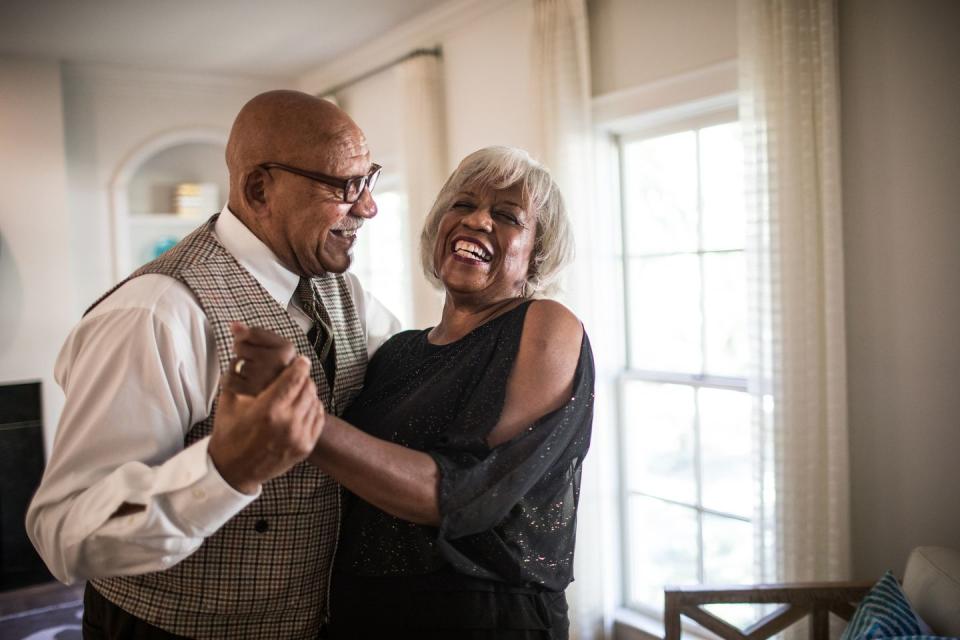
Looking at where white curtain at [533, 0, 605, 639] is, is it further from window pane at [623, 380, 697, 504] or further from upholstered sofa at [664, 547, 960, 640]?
upholstered sofa at [664, 547, 960, 640]

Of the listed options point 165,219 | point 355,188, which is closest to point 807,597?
point 355,188

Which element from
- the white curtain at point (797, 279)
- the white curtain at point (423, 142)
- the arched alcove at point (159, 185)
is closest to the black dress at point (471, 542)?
the white curtain at point (797, 279)

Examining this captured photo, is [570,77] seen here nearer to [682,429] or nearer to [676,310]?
[676,310]

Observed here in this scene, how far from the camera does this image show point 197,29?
482cm

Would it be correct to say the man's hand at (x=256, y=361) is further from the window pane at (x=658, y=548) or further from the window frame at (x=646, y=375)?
the window pane at (x=658, y=548)

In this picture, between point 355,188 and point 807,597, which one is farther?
point 807,597

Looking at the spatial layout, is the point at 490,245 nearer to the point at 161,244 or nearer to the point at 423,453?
the point at 423,453

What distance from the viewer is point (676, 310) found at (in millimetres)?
3469

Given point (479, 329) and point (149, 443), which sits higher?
point (479, 329)

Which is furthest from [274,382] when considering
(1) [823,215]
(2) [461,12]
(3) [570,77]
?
(2) [461,12]

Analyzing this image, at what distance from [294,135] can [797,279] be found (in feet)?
5.69

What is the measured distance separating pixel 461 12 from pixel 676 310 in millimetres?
2064

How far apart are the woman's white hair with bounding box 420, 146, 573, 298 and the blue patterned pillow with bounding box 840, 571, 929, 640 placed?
3.32 feet

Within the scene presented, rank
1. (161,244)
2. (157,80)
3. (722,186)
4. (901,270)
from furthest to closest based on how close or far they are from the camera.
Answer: (161,244) < (157,80) < (722,186) < (901,270)
